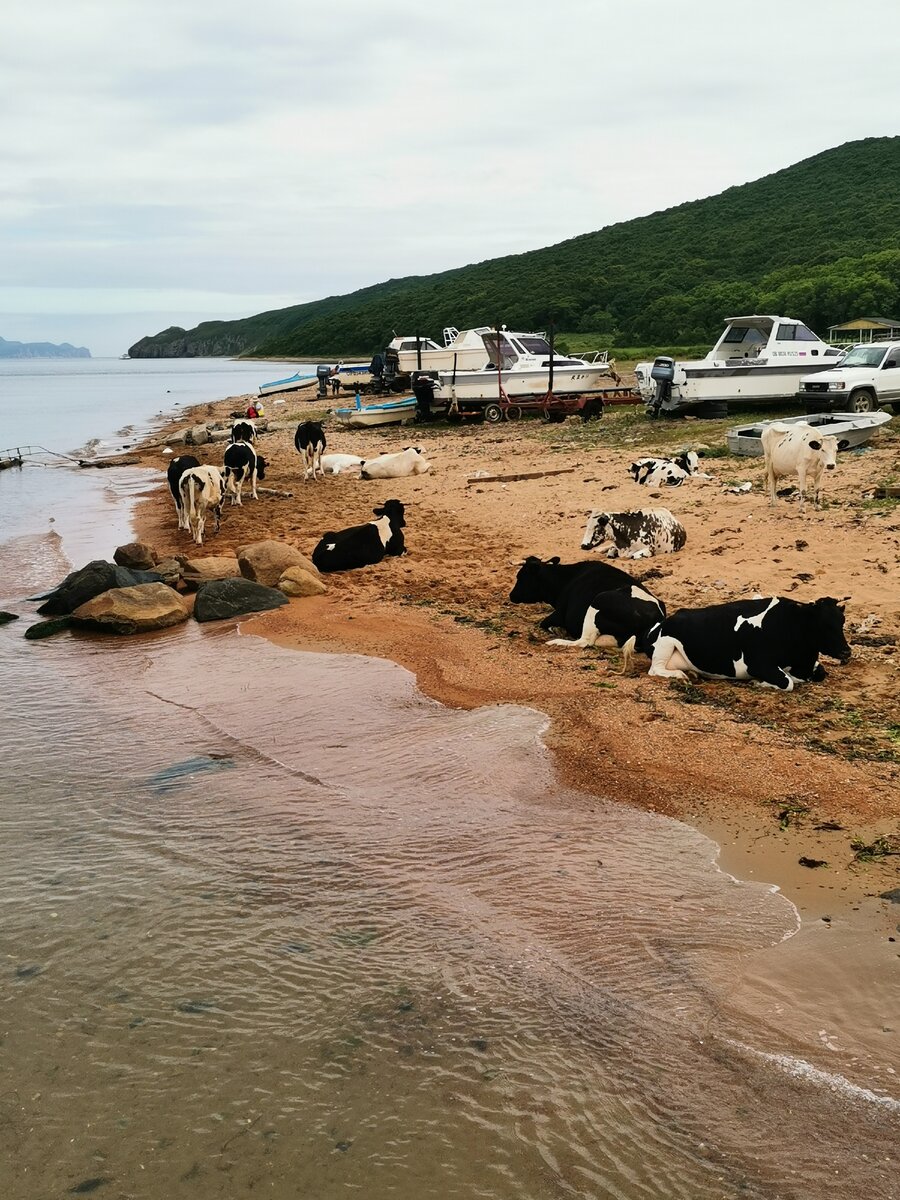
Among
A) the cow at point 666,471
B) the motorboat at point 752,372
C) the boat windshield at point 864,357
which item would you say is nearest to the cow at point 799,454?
the cow at point 666,471

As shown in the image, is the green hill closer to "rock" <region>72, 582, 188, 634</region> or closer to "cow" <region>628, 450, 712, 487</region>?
"cow" <region>628, 450, 712, 487</region>

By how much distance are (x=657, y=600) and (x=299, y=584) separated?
4910 millimetres

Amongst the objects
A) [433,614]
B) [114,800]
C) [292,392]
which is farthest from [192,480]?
[292,392]

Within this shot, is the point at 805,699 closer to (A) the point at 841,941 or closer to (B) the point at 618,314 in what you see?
(A) the point at 841,941

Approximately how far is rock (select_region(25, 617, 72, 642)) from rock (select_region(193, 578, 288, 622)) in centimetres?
141

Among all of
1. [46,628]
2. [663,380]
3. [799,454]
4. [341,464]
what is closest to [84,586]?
[46,628]

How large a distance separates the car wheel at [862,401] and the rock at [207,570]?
13.6 metres

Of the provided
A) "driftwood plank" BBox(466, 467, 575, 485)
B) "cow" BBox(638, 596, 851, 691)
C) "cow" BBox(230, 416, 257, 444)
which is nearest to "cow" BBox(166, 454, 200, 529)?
"driftwood plank" BBox(466, 467, 575, 485)

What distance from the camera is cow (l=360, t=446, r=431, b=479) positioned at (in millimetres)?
21562

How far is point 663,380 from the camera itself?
23719mm

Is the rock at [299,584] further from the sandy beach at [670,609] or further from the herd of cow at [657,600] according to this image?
the herd of cow at [657,600]

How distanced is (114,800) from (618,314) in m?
67.8

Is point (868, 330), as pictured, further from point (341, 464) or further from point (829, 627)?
point (829, 627)

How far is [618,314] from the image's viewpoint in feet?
230
